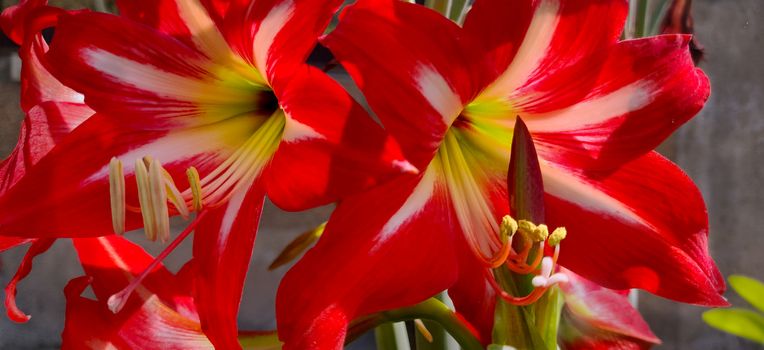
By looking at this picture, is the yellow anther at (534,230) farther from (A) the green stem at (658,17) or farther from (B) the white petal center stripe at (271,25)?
(A) the green stem at (658,17)

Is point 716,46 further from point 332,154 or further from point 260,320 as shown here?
point 332,154

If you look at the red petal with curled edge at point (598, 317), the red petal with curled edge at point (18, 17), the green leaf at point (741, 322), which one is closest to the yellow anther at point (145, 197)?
the red petal with curled edge at point (18, 17)

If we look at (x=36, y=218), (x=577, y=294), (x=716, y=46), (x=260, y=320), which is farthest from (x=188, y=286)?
(x=716, y=46)

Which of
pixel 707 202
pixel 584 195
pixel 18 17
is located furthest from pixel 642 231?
pixel 707 202

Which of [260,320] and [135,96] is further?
[260,320]

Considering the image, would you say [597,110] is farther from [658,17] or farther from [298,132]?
[658,17]

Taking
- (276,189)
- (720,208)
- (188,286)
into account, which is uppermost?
(276,189)
